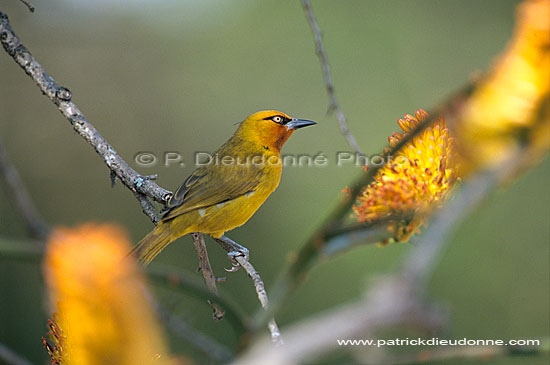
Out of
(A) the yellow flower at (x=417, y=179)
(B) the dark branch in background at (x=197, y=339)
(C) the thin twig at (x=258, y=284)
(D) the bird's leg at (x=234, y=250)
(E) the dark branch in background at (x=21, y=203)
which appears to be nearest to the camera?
(B) the dark branch in background at (x=197, y=339)

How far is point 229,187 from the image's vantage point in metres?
3.26

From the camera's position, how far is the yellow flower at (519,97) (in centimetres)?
52

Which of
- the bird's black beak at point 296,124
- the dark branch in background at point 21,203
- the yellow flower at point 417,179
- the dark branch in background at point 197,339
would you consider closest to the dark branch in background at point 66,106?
the dark branch in background at point 21,203

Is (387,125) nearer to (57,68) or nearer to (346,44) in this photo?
(346,44)

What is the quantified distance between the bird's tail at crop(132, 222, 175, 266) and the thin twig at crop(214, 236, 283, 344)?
346mm

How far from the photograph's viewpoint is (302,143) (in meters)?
5.71

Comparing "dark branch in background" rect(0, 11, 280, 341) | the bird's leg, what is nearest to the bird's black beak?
the bird's leg

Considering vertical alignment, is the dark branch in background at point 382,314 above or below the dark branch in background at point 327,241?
below

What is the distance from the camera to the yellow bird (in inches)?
109

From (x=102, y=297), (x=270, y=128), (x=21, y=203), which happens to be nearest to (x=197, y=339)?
(x=102, y=297)

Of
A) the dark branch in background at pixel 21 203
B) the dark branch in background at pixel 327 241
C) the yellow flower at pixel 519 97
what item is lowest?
the dark branch in background at pixel 327 241

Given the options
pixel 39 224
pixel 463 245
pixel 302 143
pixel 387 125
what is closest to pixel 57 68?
pixel 302 143

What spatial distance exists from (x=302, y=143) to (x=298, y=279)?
17.0ft

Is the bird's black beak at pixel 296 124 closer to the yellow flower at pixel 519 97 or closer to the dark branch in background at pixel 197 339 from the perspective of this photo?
the dark branch in background at pixel 197 339
